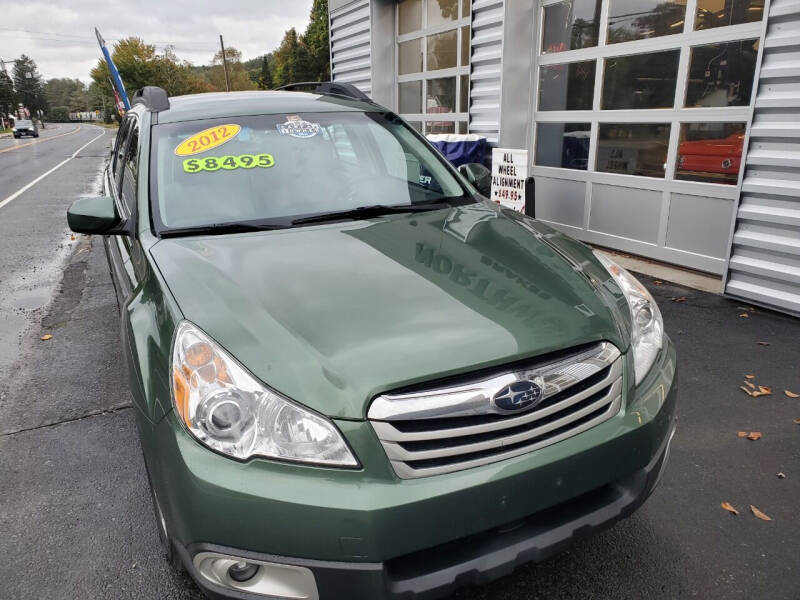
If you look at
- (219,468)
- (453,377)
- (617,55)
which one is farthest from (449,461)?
(617,55)

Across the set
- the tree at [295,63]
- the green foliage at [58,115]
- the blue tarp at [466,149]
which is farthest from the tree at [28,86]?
the blue tarp at [466,149]

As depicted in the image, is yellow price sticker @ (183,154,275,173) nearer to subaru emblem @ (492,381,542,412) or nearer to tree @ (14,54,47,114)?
subaru emblem @ (492,381,542,412)

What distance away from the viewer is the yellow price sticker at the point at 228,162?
2.69m

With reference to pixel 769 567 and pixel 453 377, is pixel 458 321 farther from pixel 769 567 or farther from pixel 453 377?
pixel 769 567

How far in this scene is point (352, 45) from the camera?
10516 mm

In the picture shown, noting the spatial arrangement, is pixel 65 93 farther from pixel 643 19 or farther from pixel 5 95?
pixel 643 19

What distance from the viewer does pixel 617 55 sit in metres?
5.92

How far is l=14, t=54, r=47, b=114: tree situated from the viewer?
109 meters

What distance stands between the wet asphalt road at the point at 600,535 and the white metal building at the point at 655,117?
0.76 m

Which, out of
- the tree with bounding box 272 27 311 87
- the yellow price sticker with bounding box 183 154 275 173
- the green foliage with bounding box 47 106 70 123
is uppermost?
the tree with bounding box 272 27 311 87

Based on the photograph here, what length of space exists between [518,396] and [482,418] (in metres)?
0.12

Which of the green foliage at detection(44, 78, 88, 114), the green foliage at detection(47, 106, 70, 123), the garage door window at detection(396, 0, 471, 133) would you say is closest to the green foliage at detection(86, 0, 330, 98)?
the garage door window at detection(396, 0, 471, 133)

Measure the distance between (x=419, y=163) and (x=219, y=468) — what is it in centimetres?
210

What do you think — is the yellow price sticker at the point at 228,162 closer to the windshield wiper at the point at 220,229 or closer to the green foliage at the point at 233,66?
the windshield wiper at the point at 220,229
